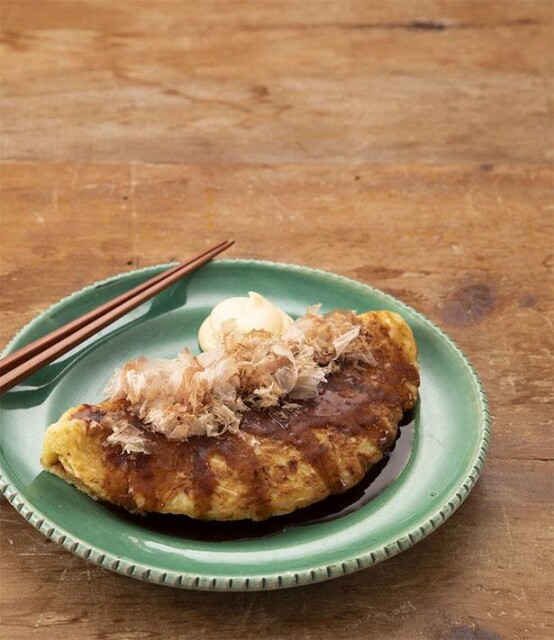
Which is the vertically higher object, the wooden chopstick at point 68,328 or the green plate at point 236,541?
the wooden chopstick at point 68,328

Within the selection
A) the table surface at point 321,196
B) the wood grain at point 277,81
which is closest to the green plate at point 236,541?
the table surface at point 321,196

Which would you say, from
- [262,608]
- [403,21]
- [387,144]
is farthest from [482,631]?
[403,21]

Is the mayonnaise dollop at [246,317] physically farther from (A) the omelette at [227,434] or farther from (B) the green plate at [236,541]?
(A) the omelette at [227,434]

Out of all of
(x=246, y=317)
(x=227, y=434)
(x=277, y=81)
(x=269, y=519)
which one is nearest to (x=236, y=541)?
(x=269, y=519)

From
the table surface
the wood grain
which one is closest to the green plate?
the table surface

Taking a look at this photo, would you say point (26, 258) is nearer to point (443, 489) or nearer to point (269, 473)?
point (269, 473)

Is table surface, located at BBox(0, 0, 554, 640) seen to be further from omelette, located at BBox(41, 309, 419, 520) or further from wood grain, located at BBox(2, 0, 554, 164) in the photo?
omelette, located at BBox(41, 309, 419, 520)
